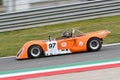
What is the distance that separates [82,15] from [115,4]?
143 centimetres

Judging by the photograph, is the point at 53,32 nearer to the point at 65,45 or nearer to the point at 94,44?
the point at 65,45

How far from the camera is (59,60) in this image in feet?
32.0

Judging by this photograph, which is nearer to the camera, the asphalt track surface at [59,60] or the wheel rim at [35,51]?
the asphalt track surface at [59,60]

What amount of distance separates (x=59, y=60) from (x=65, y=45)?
822mm

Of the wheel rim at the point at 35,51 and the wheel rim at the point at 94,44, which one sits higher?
the wheel rim at the point at 94,44

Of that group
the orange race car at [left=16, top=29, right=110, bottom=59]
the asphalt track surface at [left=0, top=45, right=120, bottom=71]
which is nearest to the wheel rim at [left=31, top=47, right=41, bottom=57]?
the orange race car at [left=16, top=29, right=110, bottom=59]

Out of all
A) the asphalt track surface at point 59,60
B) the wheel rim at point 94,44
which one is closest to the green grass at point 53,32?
the wheel rim at point 94,44

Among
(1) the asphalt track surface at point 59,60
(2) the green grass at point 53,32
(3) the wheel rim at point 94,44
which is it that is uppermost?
(2) the green grass at point 53,32

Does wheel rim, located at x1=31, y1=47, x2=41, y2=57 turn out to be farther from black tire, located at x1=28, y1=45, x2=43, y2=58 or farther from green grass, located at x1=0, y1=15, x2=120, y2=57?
green grass, located at x1=0, y1=15, x2=120, y2=57

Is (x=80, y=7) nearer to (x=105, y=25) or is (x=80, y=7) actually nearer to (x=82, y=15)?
(x=82, y=15)

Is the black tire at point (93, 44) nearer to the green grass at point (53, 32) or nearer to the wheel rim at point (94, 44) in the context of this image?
the wheel rim at point (94, 44)

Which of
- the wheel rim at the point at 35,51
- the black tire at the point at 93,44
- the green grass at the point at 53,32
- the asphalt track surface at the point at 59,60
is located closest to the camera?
the asphalt track surface at the point at 59,60

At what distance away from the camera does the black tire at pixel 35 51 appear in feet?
34.5

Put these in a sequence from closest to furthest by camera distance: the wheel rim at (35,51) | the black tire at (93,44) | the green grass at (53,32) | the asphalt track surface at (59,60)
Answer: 1. the asphalt track surface at (59,60)
2. the black tire at (93,44)
3. the wheel rim at (35,51)
4. the green grass at (53,32)
